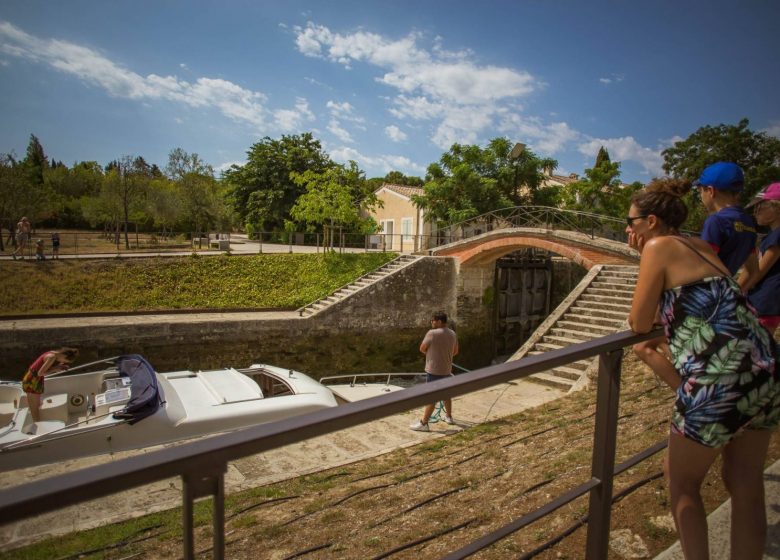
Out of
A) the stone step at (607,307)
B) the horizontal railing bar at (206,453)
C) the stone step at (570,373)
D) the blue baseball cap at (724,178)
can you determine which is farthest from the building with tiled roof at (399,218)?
the horizontal railing bar at (206,453)

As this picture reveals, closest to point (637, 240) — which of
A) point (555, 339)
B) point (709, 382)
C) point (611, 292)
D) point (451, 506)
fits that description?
point (709, 382)

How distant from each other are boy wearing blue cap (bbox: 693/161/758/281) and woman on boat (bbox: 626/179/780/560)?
1327 mm

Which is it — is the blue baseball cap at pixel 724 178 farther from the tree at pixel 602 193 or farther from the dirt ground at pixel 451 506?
the tree at pixel 602 193

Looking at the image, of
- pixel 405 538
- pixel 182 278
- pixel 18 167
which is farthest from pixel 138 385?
pixel 18 167

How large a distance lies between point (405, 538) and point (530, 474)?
4.80ft

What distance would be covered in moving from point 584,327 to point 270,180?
87.0 ft

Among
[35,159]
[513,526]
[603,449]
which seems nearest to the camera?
[513,526]

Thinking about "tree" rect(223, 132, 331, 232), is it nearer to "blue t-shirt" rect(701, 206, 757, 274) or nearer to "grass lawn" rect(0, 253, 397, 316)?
"grass lawn" rect(0, 253, 397, 316)

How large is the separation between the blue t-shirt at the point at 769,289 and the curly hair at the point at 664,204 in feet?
5.55

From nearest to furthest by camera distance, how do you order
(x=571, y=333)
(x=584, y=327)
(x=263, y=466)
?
(x=263, y=466)
(x=571, y=333)
(x=584, y=327)

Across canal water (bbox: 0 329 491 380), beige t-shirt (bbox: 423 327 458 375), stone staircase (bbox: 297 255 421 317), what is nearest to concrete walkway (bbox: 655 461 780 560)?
beige t-shirt (bbox: 423 327 458 375)

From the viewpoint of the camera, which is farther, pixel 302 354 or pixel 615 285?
pixel 302 354

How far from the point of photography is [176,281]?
1864 centimetres

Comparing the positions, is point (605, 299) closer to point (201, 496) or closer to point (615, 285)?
point (615, 285)
